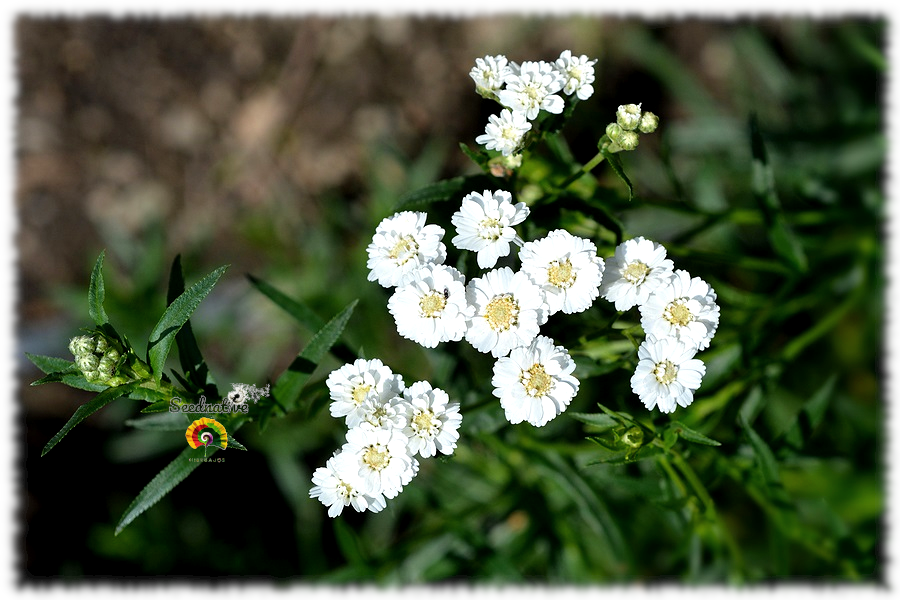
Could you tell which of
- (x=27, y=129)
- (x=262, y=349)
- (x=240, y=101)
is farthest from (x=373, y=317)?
(x=27, y=129)

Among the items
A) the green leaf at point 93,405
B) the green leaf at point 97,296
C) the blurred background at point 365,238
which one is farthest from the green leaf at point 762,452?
the green leaf at point 97,296

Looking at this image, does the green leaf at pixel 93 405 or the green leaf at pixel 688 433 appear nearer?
the green leaf at pixel 93 405

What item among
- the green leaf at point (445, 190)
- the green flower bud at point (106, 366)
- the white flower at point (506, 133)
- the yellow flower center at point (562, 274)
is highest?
the white flower at point (506, 133)

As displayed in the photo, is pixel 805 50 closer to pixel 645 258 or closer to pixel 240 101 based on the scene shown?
pixel 645 258

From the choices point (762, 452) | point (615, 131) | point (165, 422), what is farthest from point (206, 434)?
point (762, 452)

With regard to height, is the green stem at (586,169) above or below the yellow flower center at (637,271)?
above

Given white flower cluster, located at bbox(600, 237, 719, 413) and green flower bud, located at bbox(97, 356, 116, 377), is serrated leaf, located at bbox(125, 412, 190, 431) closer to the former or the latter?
green flower bud, located at bbox(97, 356, 116, 377)

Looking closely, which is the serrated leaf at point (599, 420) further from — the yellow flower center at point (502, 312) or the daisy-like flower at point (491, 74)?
the daisy-like flower at point (491, 74)
